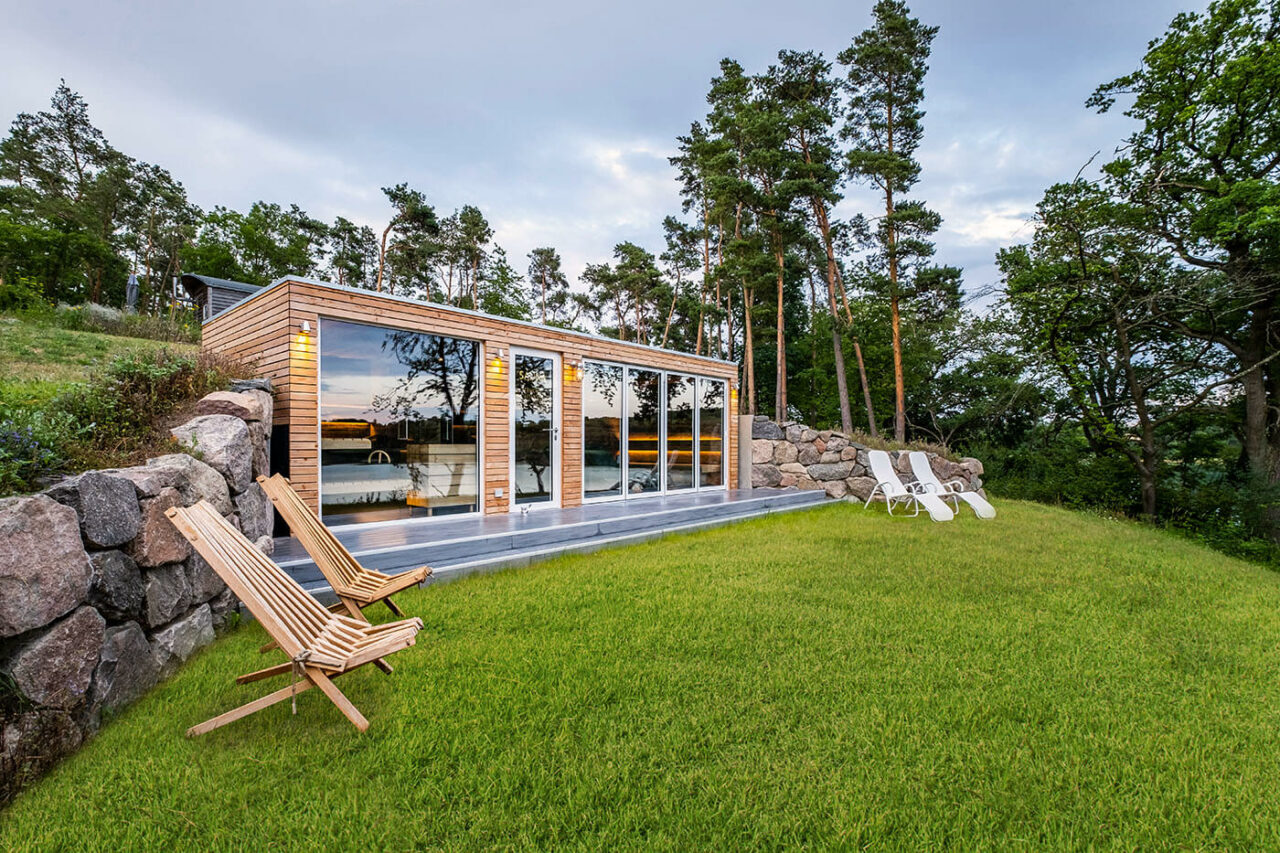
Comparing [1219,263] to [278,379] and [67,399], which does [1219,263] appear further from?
[67,399]

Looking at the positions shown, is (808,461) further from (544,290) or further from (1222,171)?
(544,290)

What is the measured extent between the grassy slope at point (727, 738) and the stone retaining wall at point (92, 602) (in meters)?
0.14

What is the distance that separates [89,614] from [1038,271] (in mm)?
14544

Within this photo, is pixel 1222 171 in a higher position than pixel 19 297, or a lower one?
higher

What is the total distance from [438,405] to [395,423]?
50cm

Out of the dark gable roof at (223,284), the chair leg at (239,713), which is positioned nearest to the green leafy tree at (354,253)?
the dark gable roof at (223,284)

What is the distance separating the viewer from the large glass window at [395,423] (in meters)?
4.98

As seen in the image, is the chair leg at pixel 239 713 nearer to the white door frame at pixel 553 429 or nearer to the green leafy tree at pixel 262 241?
the white door frame at pixel 553 429

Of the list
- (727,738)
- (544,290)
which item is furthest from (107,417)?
Answer: (544,290)

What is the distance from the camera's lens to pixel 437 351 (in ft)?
18.7

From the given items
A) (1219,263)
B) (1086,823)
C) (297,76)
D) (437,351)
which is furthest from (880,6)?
(1086,823)

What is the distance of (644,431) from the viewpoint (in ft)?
26.9

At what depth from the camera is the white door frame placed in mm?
6242

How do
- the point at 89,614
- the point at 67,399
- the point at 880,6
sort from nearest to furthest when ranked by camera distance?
1. the point at 89,614
2. the point at 67,399
3. the point at 880,6
